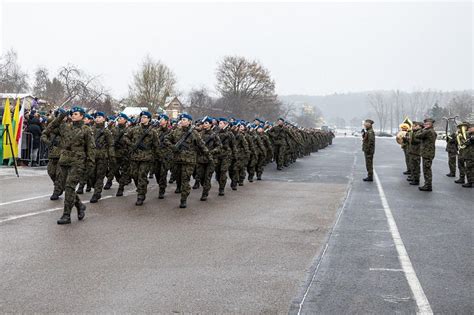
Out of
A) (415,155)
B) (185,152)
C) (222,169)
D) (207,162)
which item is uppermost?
(185,152)

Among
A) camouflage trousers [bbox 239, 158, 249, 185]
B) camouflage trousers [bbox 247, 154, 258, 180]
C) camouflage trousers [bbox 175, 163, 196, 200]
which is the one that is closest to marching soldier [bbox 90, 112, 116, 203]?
camouflage trousers [bbox 175, 163, 196, 200]

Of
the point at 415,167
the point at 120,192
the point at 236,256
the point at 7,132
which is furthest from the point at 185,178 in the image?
the point at 415,167

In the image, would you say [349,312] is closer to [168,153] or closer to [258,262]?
[258,262]

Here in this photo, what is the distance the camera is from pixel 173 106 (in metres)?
75.3

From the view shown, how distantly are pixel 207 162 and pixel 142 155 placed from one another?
153cm

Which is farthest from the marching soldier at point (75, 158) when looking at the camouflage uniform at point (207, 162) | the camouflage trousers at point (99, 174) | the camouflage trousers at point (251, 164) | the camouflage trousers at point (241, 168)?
the camouflage trousers at point (251, 164)

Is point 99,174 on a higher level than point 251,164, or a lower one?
higher

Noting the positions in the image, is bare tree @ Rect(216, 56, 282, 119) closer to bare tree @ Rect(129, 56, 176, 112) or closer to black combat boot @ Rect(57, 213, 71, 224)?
bare tree @ Rect(129, 56, 176, 112)

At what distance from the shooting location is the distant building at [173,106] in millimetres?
71125

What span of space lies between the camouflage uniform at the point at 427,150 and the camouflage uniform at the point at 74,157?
8.99m

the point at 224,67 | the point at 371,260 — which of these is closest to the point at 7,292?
the point at 371,260

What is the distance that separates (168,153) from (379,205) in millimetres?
5084

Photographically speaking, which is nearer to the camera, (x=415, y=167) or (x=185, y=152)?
(x=185, y=152)

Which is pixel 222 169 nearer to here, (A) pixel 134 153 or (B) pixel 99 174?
(A) pixel 134 153
